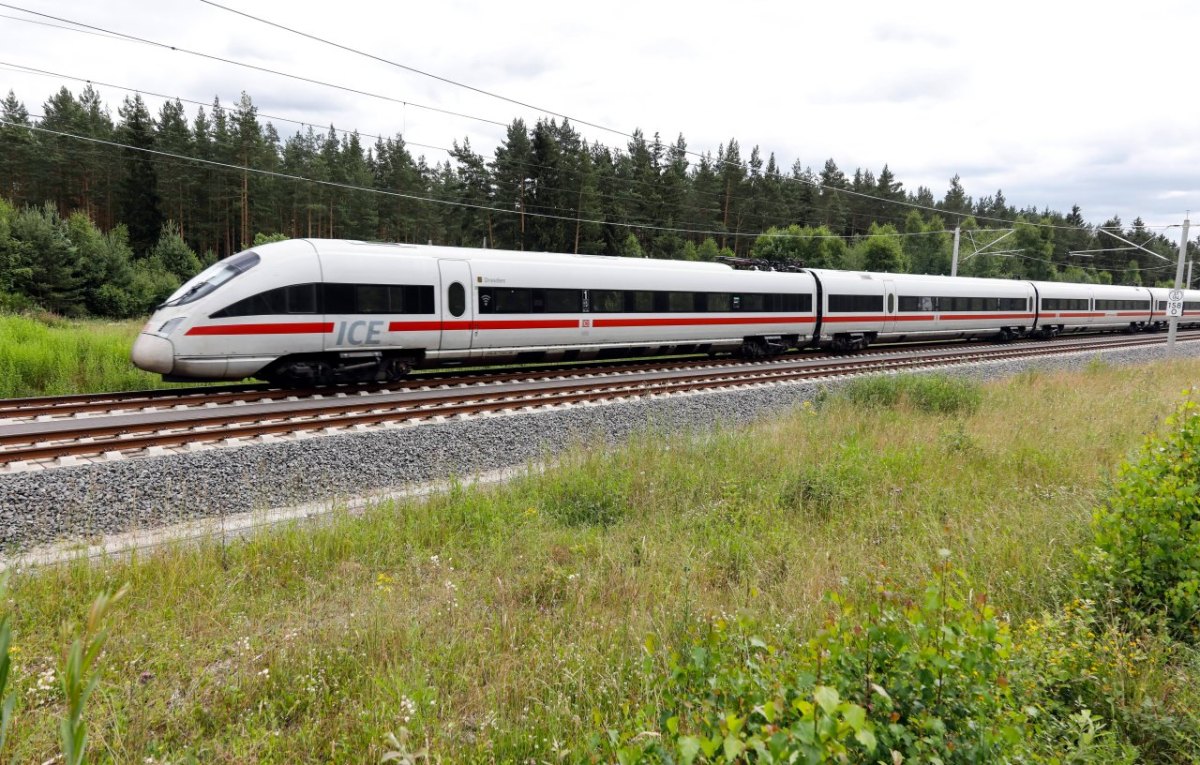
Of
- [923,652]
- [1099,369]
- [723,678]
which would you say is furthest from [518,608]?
[1099,369]

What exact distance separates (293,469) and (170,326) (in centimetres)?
483

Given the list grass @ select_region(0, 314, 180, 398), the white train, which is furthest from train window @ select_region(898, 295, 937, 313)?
grass @ select_region(0, 314, 180, 398)

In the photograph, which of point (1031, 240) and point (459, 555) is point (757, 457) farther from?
point (1031, 240)

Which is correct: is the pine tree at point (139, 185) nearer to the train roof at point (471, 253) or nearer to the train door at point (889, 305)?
the train roof at point (471, 253)

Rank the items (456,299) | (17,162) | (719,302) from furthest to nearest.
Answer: (17,162) → (719,302) → (456,299)

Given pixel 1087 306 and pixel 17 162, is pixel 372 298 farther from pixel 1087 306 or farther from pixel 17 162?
pixel 17 162

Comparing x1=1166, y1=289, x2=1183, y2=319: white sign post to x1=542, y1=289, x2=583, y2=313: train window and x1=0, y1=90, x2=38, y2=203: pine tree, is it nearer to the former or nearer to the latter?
x1=542, y1=289, x2=583, y2=313: train window

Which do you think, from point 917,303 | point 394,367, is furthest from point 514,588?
point 917,303

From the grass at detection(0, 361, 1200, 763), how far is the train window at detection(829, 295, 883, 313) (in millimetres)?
12893

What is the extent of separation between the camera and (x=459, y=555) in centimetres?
597

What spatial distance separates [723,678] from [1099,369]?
2226 centimetres

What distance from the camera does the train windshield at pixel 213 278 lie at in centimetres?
1138

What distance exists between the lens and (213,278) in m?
11.7

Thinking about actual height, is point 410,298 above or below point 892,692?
above
